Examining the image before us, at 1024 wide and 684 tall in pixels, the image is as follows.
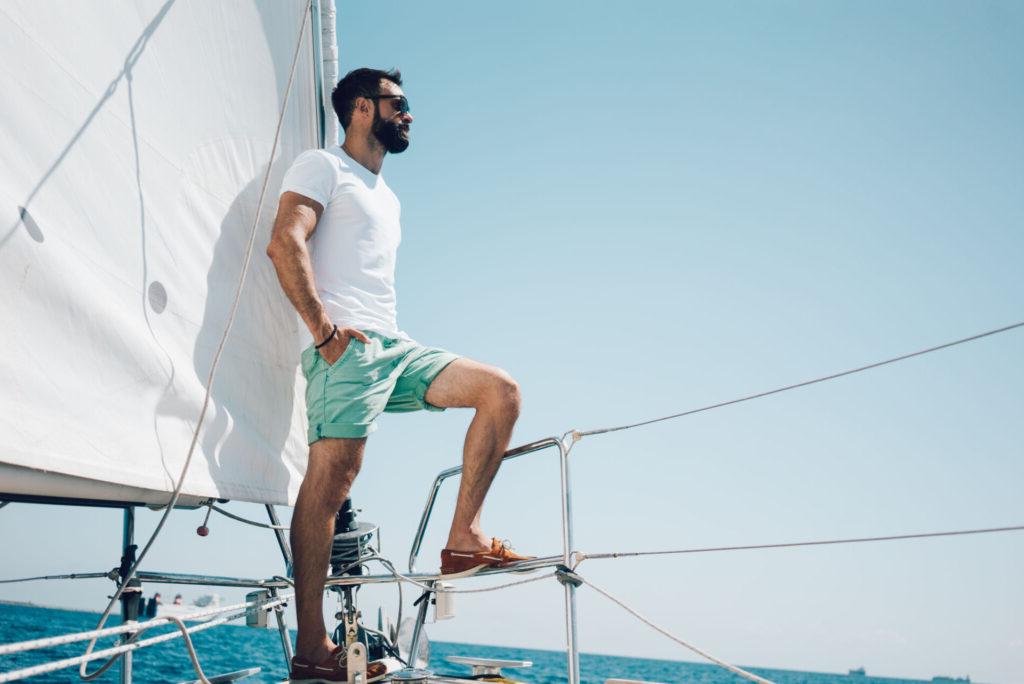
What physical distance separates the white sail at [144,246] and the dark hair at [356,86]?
190mm

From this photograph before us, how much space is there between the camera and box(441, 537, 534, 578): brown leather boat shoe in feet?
8.46

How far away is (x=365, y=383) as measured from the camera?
2.70 meters

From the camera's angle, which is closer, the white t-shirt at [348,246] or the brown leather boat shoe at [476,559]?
the brown leather boat shoe at [476,559]

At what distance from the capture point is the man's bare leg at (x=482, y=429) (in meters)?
2.75

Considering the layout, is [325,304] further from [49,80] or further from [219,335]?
[49,80]

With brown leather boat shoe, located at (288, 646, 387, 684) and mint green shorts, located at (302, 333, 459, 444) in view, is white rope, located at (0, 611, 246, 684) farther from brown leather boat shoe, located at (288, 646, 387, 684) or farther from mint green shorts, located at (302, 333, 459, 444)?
mint green shorts, located at (302, 333, 459, 444)

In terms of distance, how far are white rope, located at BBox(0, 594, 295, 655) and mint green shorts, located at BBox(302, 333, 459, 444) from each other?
0.61m

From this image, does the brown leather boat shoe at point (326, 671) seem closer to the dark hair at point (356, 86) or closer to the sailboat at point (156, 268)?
the sailboat at point (156, 268)

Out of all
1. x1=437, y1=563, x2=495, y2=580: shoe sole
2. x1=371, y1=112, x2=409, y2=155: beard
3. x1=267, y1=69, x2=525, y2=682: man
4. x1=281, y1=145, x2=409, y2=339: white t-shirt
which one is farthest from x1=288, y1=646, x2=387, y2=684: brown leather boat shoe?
x1=371, y1=112, x2=409, y2=155: beard

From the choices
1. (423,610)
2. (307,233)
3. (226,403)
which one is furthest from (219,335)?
(423,610)

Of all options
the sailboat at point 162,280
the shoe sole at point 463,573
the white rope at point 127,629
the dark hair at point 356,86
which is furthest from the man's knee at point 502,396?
the dark hair at point 356,86

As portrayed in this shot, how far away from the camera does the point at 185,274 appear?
265 cm

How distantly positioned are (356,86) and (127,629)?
2171 mm

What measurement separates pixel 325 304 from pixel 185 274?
46 centimetres
